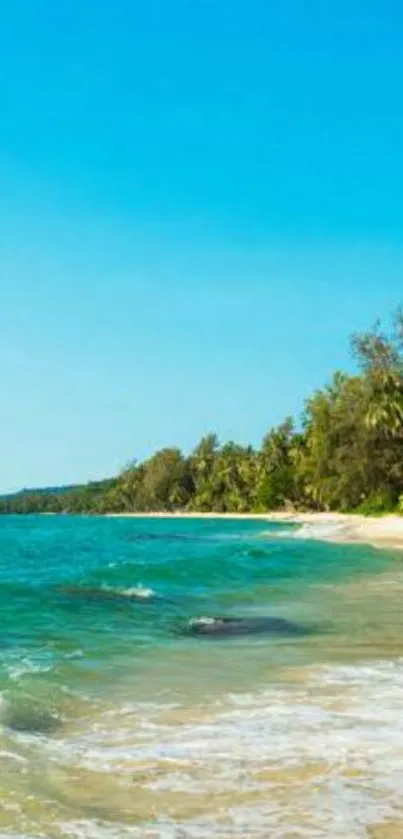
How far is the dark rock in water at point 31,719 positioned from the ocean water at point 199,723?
0.02 m

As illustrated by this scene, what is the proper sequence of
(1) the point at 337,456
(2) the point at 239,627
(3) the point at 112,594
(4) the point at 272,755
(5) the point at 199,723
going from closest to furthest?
1. (4) the point at 272,755
2. (5) the point at 199,723
3. (2) the point at 239,627
4. (3) the point at 112,594
5. (1) the point at 337,456

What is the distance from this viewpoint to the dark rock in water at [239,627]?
16050 millimetres

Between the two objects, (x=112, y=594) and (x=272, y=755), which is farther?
(x=112, y=594)

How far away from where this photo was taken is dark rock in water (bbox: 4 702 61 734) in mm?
9344

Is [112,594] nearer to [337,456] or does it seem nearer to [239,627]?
[239,627]

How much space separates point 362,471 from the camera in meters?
79.8

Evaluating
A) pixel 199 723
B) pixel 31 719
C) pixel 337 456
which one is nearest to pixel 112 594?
pixel 31 719

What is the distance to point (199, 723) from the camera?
9.23 metres

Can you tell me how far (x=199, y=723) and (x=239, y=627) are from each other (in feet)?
25.2

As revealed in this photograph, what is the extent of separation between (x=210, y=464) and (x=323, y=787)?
144 metres

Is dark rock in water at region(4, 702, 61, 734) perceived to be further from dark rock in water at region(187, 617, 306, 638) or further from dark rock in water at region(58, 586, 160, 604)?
dark rock in water at region(58, 586, 160, 604)

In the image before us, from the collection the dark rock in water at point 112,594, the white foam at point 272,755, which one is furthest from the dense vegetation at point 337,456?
the white foam at point 272,755

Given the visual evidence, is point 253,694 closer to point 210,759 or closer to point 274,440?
point 210,759

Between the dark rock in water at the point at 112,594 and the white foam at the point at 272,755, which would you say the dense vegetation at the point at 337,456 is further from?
the white foam at the point at 272,755
